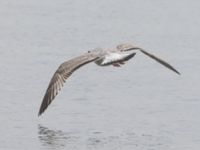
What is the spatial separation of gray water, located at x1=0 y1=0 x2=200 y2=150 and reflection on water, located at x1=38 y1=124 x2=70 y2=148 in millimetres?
14

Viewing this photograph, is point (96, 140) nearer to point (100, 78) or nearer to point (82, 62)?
point (82, 62)

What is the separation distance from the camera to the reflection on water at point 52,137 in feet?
44.2

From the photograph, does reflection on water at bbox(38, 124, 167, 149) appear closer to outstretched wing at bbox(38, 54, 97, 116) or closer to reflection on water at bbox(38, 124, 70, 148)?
reflection on water at bbox(38, 124, 70, 148)

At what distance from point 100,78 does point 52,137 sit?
3915mm

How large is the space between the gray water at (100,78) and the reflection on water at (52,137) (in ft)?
0.05

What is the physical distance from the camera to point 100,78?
57.7 feet

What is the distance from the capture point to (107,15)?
893 inches

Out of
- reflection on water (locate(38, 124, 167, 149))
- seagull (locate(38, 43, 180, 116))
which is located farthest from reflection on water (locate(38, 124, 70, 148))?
seagull (locate(38, 43, 180, 116))

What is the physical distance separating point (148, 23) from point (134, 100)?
6.18m

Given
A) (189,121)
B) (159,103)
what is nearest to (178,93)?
(159,103)

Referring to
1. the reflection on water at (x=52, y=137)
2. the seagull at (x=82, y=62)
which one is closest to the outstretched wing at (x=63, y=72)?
the seagull at (x=82, y=62)

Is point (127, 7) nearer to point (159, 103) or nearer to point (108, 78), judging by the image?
point (108, 78)

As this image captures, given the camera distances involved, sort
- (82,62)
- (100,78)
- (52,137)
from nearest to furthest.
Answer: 1. (82,62)
2. (52,137)
3. (100,78)

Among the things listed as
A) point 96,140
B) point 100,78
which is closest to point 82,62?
point 96,140
